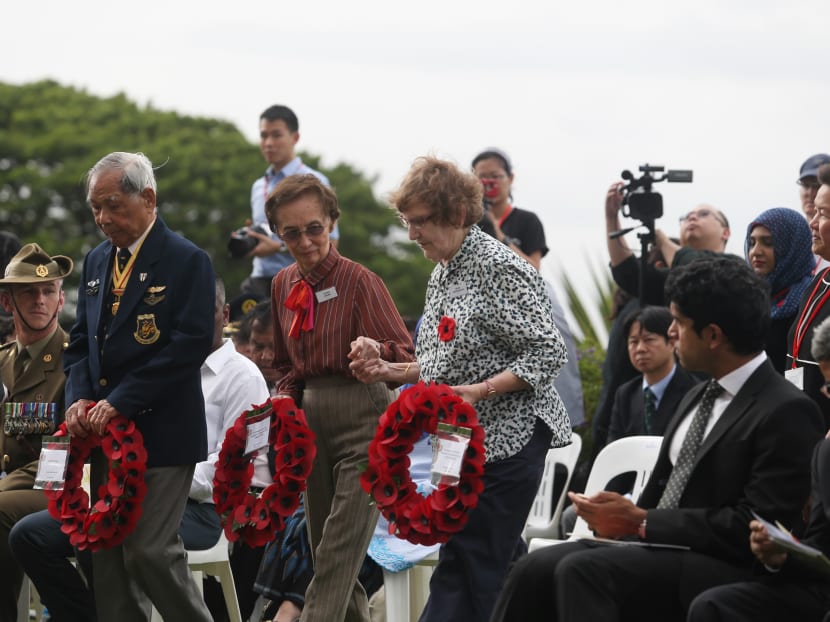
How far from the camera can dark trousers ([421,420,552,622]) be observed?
15.9ft

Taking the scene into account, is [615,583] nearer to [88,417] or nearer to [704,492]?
[704,492]

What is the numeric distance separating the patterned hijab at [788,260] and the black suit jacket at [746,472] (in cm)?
218

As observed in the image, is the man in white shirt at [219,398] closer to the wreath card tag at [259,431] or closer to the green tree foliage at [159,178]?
the wreath card tag at [259,431]

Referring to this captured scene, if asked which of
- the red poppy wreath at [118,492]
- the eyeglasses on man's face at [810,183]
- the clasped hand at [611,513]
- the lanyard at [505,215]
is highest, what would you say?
the eyeglasses on man's face at [810,183]

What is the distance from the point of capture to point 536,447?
5020 millimetres

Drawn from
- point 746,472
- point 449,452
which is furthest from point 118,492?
point 746,472

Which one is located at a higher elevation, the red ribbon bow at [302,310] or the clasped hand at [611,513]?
the red ribbon bow at [302,310]

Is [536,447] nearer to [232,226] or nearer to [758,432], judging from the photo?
[758,432]

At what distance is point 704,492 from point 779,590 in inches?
15.9

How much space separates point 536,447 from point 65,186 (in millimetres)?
15152

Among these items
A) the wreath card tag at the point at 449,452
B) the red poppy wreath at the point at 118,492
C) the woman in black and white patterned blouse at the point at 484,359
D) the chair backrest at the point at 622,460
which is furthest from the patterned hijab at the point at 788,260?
the red poppy wreath at the point at 118,492

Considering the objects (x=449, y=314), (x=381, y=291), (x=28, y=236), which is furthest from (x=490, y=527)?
(x=28, y=236)

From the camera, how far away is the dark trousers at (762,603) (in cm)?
410

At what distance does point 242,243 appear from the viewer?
8.77m
